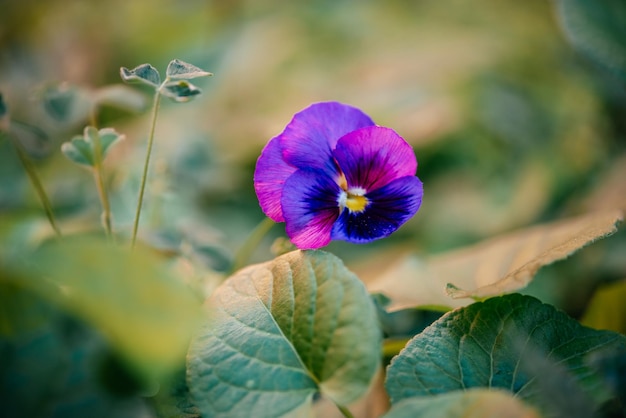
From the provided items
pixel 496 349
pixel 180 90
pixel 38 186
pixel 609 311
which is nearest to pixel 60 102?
pixel 38 186

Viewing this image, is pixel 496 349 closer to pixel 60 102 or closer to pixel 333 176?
pixel 333 176

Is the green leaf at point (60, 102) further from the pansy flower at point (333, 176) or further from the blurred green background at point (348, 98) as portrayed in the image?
the pansy flower at point (333, 176)

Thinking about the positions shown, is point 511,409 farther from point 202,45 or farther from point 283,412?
point 202,45

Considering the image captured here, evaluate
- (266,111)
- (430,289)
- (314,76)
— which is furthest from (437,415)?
(314,76)

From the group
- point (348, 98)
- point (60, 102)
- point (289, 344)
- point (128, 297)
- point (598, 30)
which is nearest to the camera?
point (128, 297)

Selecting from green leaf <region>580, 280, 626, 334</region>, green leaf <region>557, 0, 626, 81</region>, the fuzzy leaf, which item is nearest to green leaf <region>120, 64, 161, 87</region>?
the fuzzy leaf
